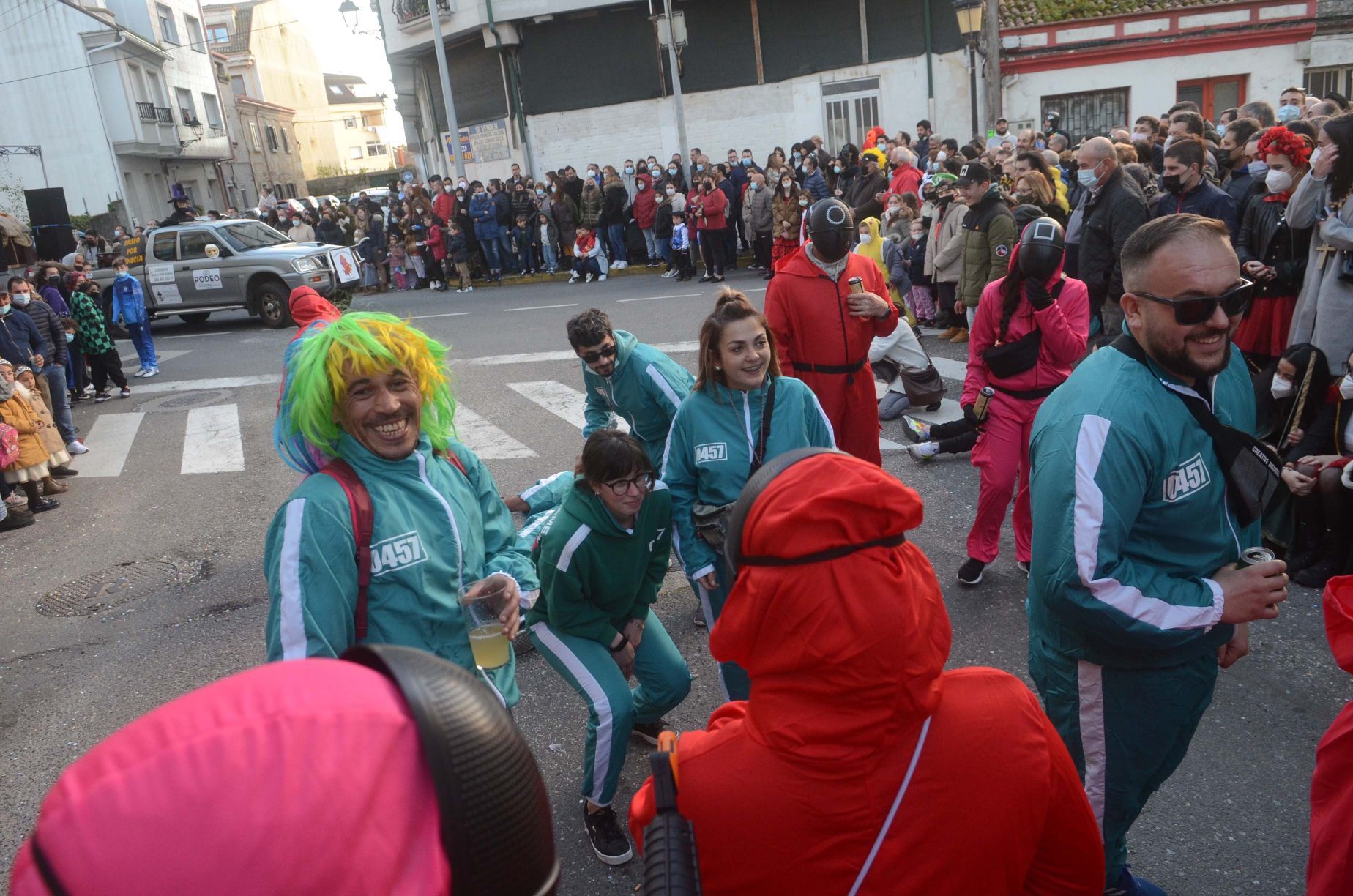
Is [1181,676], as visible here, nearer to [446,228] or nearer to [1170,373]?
[1170,373]

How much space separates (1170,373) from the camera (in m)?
2.36

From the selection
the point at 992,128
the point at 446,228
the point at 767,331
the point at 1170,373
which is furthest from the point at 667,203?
the point at 1170,373

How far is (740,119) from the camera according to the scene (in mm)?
24797

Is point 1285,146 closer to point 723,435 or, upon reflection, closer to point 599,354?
point 599,354

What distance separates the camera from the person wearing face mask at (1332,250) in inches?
215

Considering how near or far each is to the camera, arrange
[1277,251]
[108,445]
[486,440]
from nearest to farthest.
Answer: [1277,251]
[486,440]
[108,445]

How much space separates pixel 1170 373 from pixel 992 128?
2299 cm

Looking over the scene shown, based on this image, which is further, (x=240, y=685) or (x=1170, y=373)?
(x=1170, y=373)

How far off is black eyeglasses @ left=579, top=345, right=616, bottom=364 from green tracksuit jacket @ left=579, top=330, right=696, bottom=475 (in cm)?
6

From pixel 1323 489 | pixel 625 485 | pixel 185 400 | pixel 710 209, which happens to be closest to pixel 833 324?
pixel 625 485

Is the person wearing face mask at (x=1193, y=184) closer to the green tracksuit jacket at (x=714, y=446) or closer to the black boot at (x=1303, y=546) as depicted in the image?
the black boot at (x=1303, y=546)

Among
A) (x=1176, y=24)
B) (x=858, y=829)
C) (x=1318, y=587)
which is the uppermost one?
(x=1176, y=24)

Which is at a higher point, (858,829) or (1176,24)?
(1176,24)

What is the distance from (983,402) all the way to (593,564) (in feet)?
8.43
